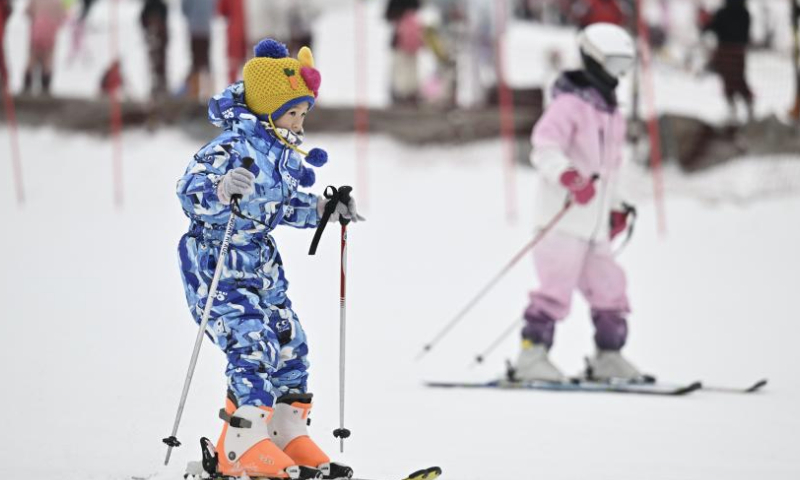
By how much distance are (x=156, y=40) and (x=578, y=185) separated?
35.2 feet

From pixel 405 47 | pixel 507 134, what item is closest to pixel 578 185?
pixel 507 134

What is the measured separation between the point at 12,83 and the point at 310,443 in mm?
12159

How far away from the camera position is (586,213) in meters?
Answer: 6.93

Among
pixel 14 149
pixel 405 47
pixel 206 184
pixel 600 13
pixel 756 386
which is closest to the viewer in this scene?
pixel 206 184

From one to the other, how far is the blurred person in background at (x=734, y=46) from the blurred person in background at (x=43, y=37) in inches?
305

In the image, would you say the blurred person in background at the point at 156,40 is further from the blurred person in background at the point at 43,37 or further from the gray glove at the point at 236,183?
the gray glove at the point at 236,183

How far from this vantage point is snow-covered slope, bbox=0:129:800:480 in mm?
5352

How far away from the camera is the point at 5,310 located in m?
9.00

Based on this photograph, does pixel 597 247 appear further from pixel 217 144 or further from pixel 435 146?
pixel 435 146

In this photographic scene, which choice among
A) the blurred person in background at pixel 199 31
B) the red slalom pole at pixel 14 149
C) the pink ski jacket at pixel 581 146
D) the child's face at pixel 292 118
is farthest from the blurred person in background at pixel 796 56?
the child's face at pixel 292 118

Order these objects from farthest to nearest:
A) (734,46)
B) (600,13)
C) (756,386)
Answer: (734,46) < (600,13) < (756,386)

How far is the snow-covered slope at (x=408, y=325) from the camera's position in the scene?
5.35 m

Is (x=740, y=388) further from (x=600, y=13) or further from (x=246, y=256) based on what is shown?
(x=600, y=13)

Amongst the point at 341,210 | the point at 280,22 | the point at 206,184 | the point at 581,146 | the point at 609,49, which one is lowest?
the point at 341,210
